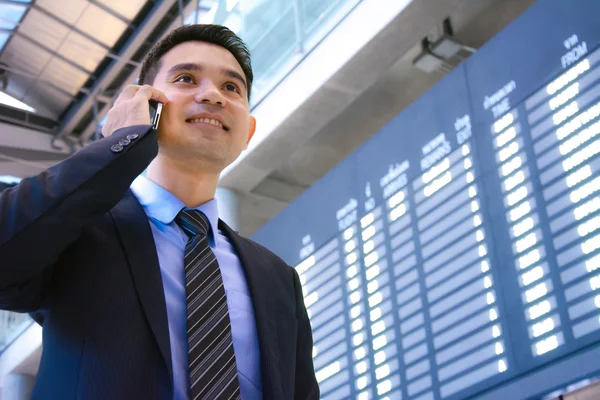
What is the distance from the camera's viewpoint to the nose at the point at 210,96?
70.7 inches

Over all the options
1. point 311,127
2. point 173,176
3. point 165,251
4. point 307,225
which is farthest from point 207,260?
point 311,127

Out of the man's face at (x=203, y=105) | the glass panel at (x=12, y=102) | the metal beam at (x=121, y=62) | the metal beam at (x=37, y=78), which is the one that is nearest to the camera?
the man's face at (x=203, y=105)

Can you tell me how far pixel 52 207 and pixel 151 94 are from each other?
42cm

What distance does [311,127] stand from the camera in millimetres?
6945

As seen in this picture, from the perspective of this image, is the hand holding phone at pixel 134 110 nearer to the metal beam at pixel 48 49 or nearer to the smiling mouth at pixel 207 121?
the smiling mouth at pixel 207 121

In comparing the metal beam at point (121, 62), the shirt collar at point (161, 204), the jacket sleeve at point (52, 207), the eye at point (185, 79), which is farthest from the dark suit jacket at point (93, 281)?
the metal beam at point (121, 62)

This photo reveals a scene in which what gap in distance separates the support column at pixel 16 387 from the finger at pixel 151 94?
10.5 m

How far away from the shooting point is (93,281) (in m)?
1.45

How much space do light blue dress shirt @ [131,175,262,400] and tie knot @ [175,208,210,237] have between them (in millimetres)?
12

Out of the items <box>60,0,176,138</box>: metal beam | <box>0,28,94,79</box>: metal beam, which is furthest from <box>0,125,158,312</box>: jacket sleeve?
<box>0,28,94,79</box>: metal beam

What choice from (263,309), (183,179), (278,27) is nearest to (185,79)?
(183,179)

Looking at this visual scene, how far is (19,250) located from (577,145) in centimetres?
321

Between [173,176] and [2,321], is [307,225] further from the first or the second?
[2,321]

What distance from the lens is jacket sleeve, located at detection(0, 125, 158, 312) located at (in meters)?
1.37
